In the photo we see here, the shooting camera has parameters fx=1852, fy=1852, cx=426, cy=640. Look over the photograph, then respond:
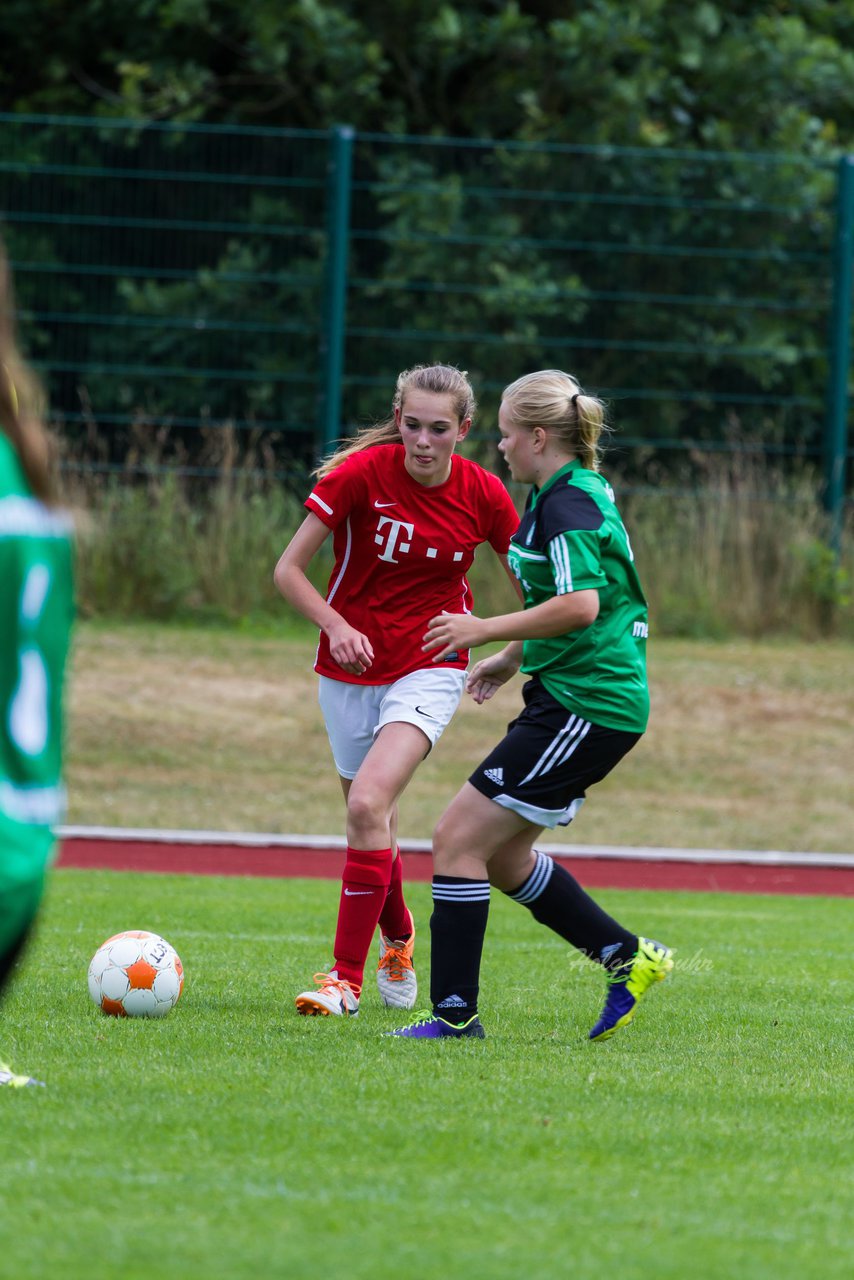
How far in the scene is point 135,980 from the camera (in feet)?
18.3

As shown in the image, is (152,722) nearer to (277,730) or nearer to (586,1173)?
(277,730)

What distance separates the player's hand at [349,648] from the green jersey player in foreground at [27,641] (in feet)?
10.7

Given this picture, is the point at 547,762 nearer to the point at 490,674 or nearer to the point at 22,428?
the point at 490,674

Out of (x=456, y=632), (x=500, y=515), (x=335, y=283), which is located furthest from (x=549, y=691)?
(x=335, y=283)

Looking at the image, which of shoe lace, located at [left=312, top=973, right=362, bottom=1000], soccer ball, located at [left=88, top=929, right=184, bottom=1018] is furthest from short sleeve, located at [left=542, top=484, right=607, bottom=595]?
soccer ball, located at [left=88, top=929, right=184, bottom=1018]

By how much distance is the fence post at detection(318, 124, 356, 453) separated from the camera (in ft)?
52.1

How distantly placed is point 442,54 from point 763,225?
4.90 m

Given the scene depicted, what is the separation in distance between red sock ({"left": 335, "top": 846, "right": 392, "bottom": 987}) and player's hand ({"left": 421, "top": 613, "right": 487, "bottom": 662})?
0.89 metres

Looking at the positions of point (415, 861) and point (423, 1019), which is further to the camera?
point (415, 861)

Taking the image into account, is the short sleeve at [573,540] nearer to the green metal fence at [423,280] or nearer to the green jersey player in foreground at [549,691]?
the green jersey player in foreground at [549,691]

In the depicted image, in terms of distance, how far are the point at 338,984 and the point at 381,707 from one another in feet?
2.97

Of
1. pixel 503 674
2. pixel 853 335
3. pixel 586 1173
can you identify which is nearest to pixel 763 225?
pixel 853 335

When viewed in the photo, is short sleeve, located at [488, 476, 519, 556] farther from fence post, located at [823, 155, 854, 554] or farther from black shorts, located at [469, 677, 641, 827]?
fence post, located at [823, 155, 854, 554]

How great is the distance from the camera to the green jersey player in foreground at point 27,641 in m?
2.41
